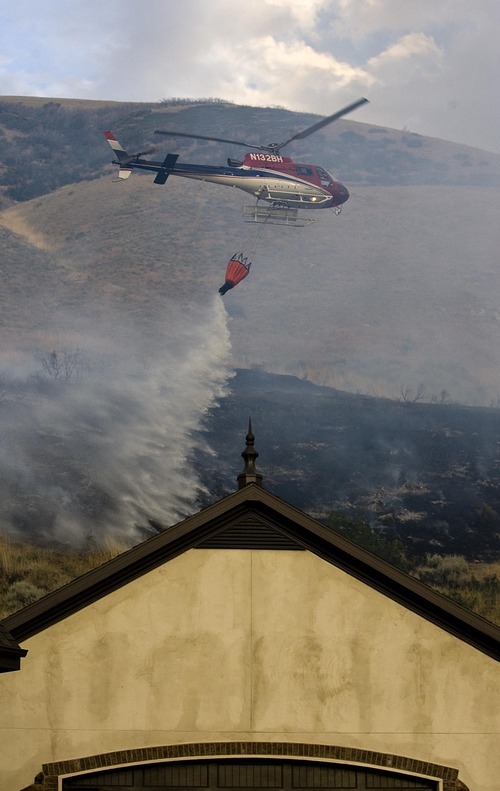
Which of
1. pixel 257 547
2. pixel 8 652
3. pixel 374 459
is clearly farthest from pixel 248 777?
pixel 374 459

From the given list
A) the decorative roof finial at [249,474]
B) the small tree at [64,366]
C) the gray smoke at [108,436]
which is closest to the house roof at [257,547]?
the decorative roof finial at [249,474]

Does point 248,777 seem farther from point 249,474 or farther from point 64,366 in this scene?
point 64,366

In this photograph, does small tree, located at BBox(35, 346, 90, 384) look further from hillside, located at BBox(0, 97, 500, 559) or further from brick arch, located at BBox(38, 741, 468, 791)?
brick arch, located at BBox(38, 741, 468, 791)

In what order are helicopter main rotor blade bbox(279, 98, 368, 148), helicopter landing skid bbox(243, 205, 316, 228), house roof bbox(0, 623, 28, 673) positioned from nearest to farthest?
house roof bbox(0, 623, 28, 673) → helicopter main rotor blade bbox(279, 98, 368, 148) → helicopter landing skid bbox(243, 205, 316, 228)

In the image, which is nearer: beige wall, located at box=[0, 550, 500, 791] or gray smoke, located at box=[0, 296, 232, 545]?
beige wall, located at box=[0, 550, 500, 791]

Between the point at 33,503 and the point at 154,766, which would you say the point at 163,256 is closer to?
the point at 33,503

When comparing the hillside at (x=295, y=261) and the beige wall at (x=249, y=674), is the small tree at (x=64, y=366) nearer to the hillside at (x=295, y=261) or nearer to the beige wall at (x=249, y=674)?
the hillside at (x=295, y=261)

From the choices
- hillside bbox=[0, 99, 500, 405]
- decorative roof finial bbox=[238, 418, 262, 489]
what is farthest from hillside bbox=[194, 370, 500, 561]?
decorative roof finial bbox=[238, 418, 262, 489]
